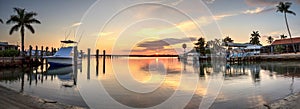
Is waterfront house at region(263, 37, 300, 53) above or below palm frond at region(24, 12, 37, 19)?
below

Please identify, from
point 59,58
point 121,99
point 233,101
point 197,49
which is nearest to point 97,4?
point 121,99

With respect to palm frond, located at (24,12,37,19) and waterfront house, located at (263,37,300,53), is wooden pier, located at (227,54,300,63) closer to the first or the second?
waterfront house, located at (263,37,300,53)

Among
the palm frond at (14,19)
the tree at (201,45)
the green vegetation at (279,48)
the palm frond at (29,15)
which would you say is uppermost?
the palm frond at (29,15)

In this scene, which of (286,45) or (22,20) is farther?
(286,45)

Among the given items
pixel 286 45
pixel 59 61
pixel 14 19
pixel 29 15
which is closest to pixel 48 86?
pixel 59 61

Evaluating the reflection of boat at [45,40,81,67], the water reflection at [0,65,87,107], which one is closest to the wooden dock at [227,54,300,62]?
the reflection of boat at [45,40,81,67]

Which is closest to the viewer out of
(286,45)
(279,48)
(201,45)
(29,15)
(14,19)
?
(14,19)

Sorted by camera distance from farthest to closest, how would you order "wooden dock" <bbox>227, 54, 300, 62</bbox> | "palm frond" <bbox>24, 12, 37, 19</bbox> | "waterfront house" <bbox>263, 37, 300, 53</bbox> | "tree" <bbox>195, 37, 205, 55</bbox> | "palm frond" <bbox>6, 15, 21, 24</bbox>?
"tree" <bbox>195, 37, 205, 55</bbox>
"waterfront house" <bbox>263, 37, 300, 53</bbox>
"wooden dock" <bbox>227, 54, 300, 62</bbox>
"palm frond" <bbox>24, 12, 37, 19</bbox>
"palm frond" <bbox>6, 15, 21, 24</bbox>

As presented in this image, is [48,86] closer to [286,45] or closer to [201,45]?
[286,45]

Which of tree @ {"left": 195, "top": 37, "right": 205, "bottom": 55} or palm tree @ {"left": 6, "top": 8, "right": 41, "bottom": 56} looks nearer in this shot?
palm tree @ {"left": 6, "top": 8, "right": 41, "bottom": 56}

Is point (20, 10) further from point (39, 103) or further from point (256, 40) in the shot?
point (256, 40)

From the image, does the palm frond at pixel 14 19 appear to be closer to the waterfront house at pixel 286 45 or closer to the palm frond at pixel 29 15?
the palm frond at pixel 29 15

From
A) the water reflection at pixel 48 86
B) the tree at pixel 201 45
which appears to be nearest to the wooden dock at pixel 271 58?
the tree at pixel 201 45

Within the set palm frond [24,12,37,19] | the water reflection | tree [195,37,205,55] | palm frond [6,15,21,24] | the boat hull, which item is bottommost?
the water reflection
